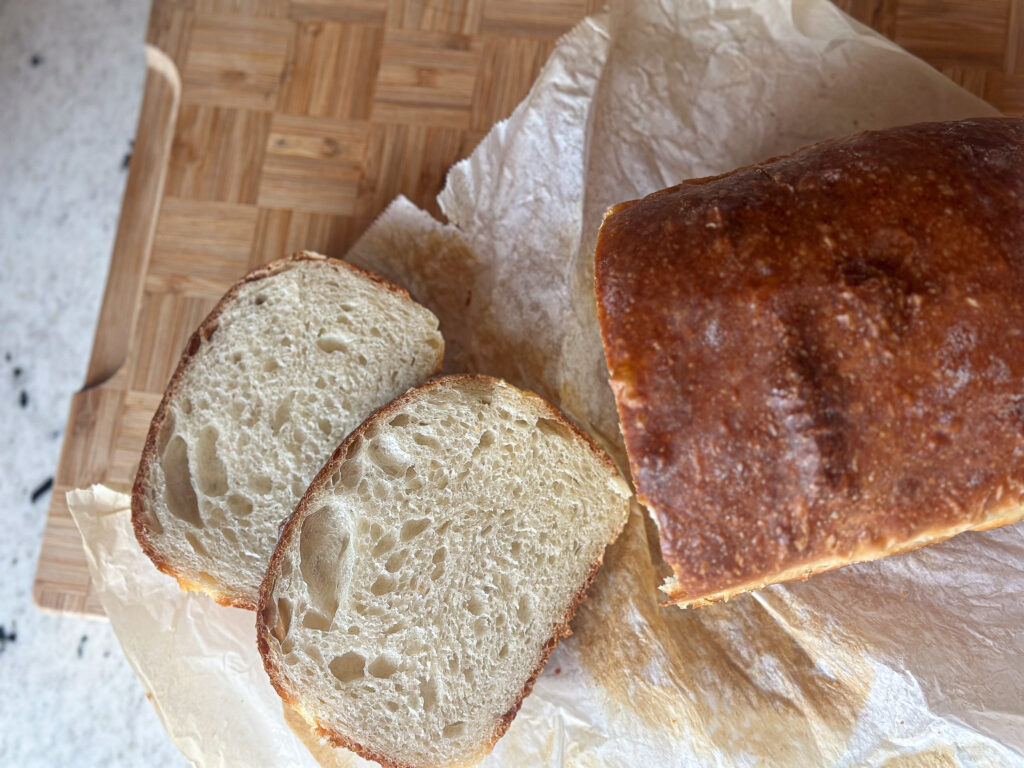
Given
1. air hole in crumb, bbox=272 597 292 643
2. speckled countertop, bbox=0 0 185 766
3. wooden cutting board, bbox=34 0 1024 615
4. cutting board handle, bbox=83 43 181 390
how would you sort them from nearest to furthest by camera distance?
air hole in crumb, bbox=272 597 292 643
wooden cutting board, bbox=34 0 1024 615
cutting board handle, bbox=83 43 181 390
speckled countertop, bbox=0 0 185 766

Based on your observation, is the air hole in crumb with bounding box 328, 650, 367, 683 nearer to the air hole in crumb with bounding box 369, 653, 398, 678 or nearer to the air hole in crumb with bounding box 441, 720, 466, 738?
the air hole in crumb with bounding box 369, 653, 398, 678

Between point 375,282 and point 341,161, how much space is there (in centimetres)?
52

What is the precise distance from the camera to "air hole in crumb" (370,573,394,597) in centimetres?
219

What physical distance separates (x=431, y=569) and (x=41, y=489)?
5.76ft

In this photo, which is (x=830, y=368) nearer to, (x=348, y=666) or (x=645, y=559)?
(x=645, y=559)

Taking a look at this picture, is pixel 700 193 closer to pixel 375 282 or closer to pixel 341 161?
pixel 375 282

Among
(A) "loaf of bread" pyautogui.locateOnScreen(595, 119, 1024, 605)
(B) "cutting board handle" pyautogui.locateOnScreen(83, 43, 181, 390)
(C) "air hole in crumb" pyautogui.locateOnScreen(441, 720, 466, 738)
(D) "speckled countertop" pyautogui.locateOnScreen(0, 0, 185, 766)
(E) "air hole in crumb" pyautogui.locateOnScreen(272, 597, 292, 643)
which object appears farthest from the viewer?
(D) "speckled countertop" pyautogui.locateOnScreen(0, 0, 185, 766)

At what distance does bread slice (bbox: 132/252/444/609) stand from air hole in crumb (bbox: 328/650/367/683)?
34 centimetres

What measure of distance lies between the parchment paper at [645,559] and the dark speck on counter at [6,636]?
32.3 inches

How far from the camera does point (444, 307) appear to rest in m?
2.59

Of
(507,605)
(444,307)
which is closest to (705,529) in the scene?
(507,605)

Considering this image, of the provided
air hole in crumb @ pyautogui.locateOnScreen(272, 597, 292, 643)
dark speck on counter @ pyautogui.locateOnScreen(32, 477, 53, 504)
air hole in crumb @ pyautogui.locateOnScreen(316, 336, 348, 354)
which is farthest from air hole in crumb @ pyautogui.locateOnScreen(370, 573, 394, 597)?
dark speck on counter @ pyautogui.locateOnScreen(32, 477, 53, 504)

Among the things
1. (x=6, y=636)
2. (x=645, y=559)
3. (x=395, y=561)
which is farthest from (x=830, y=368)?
(x=6, y=636)

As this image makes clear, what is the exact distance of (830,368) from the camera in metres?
1.81
